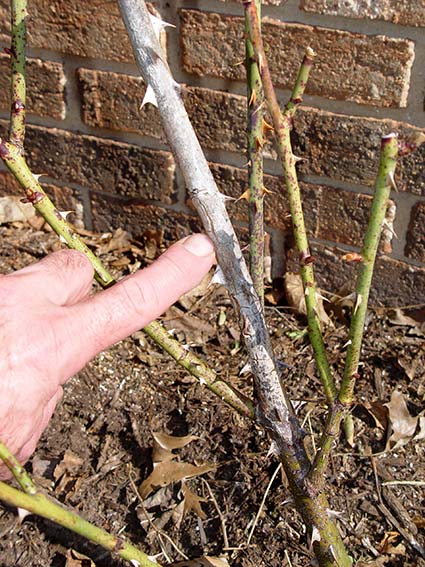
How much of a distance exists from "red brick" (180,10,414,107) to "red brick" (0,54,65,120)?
424mm

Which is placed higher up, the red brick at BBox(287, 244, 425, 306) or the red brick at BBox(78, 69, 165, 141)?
the red brick at BBox(78, 69, 165, 141)

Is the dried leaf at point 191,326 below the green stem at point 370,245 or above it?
below

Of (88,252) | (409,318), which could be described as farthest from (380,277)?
(88,252)

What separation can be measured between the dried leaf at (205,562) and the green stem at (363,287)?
12.0 inches

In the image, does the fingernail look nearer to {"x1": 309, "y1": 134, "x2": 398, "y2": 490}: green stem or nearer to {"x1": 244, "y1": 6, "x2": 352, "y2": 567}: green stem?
{"x1": 244, "y1": 6, "x2": 352, "y2": 567}: green stem

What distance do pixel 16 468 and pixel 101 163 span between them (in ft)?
4.74

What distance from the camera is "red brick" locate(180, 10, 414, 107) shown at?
1639mm

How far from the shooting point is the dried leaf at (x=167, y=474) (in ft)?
4.97

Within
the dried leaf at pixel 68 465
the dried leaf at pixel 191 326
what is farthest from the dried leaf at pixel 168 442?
the dried leaf at pixel 191 326

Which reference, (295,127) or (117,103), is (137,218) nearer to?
(117,103)

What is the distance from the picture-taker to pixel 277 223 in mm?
1962

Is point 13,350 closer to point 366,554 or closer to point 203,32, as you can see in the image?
point 366,554

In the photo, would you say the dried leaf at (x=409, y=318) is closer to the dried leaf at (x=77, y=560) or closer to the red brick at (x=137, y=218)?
the red brick at (x=137, y=218)

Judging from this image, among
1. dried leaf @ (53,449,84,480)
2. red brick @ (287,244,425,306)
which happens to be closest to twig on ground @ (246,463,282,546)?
dried leaf @ (53,449,84,480)
